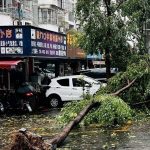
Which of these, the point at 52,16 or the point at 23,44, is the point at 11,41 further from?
the point at 52,16

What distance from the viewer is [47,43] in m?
29.5

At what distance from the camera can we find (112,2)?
24734 millimetres

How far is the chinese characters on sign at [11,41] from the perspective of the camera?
2656cm

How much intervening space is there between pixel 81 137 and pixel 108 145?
1550 mm

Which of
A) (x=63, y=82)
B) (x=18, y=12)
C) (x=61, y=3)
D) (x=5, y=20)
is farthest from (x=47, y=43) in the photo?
(x=61, y=3)

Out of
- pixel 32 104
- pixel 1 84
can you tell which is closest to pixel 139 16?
pixel 32 104

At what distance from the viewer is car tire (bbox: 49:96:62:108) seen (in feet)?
89.3

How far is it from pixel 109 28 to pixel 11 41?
568 centimetres

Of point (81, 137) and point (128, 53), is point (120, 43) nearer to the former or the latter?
point (128, 53)

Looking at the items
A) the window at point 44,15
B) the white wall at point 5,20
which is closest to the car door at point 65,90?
the white wall at point 5,20

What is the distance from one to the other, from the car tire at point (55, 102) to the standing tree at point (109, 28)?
12.6 feet

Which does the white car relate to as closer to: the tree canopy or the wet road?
the tree canopy

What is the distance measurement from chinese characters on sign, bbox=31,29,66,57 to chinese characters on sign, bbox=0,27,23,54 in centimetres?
65

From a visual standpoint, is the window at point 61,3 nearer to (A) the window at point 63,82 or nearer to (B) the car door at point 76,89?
(A) the window at point 63,82
